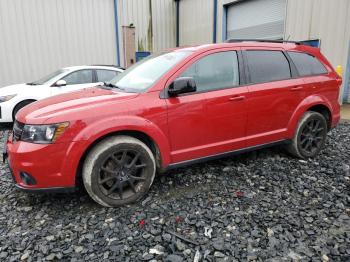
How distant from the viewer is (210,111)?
3160mm

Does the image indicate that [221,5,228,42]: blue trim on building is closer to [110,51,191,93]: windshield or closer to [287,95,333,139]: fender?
[287,95,333,139]: fender

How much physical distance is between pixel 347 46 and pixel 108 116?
23.2 ft

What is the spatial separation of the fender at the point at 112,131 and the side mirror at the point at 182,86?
415 mm

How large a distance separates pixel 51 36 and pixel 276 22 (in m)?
8.10

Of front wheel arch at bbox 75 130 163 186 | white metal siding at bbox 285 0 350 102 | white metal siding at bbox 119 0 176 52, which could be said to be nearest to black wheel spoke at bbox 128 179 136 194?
front wheel arch at bbox 75 130 163 186

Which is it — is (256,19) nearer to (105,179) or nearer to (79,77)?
(79,77)

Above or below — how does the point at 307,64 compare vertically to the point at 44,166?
above

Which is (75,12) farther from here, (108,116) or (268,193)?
(268,193)

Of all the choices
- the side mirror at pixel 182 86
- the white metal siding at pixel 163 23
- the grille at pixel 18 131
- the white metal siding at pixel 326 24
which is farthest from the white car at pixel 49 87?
the white metal siding at pixel 163 23

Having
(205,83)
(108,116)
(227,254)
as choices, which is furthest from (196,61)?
(227,254)

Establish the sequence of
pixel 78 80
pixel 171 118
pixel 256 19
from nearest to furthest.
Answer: pixel 171 118, pixel 78 80, pixel 256 19

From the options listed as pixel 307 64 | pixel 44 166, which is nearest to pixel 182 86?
pixel 44 166

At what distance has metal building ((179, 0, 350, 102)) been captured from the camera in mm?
7195

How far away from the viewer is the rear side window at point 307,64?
3.88m
